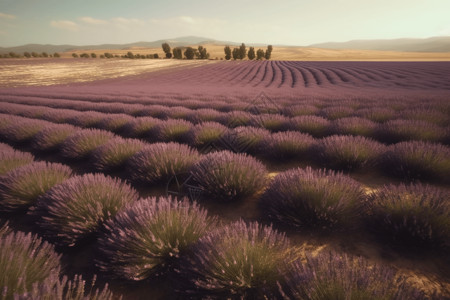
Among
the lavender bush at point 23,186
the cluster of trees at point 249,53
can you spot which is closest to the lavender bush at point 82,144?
the lavender bush at point 23,186

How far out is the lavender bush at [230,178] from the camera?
7.41 ft

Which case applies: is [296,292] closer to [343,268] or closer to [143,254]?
[343,268]

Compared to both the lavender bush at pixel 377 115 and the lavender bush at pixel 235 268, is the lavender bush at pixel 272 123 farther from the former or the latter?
the lavender bush at pixel 235 268

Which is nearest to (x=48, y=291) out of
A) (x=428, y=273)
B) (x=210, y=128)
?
(x=428, y=273)

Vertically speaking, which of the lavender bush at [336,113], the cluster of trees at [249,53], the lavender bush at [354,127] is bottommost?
the lavender bush at [336,113]

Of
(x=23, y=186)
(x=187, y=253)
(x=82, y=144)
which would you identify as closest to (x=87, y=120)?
(x=82, y=144)

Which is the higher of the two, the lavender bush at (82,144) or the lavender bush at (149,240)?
the lavender bush at (149,240)

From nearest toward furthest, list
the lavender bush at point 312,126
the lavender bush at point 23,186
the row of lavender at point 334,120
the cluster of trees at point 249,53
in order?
the lavender bush at point 23,186 → the row of lavender at point 334,120 → the lavender bush at point 312,126 → the cluster of trees at point 249,53

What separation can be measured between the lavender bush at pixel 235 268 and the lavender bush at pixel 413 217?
0.91 meters

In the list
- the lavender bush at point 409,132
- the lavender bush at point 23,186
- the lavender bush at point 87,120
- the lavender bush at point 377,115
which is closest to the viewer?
the lavender bush at point 23,186

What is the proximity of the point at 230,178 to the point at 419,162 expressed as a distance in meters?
2.19

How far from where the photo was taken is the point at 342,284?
41.1 inches

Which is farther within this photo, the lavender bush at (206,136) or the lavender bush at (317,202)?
the lavender bush at (206,136)

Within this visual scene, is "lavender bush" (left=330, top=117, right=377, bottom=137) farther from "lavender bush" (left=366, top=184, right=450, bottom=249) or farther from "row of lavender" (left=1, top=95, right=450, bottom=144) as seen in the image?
"lavender bush" (left=366, top=184, right=450, bottom=249)
